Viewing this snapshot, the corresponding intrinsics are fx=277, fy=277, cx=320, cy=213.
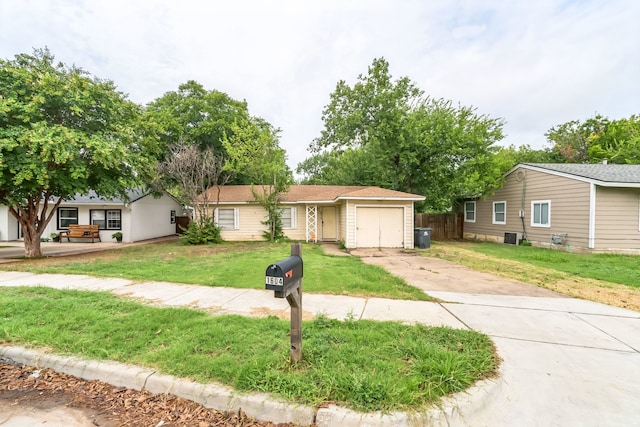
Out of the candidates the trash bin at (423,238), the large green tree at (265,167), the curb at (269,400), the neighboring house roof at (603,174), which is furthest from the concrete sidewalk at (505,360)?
the large green tree at (265,167)

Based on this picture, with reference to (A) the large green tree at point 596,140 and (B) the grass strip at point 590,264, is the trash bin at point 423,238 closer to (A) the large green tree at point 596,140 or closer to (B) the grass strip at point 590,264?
Answer: (B) the grass strip at point 590,264

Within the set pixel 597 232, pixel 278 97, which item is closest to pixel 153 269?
pixel 278 97

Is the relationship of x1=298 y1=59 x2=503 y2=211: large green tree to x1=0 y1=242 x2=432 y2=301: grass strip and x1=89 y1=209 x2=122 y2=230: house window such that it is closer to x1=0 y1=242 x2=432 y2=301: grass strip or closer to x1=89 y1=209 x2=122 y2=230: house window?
x1=0 y1=242 x2=432 y2=301: grass strip

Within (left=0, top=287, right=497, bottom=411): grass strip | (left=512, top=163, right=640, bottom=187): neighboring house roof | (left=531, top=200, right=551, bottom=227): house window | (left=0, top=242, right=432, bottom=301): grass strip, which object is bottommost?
(left=0, top=242, right=432, bottom=301): grass strip

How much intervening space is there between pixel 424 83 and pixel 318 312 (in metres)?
17.1

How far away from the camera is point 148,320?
3.62 metres

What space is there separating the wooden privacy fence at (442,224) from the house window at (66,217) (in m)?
20.4

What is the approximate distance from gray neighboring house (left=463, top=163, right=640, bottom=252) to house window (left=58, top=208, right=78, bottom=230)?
24.3 meters

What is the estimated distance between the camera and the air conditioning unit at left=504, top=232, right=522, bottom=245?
1403 cm

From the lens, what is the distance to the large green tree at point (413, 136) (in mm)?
15219

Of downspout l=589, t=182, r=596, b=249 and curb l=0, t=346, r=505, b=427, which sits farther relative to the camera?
downspout l=589, t=182, r=596, b=249

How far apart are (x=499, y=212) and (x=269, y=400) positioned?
56.5 ft

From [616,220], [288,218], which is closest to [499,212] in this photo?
[616,220]

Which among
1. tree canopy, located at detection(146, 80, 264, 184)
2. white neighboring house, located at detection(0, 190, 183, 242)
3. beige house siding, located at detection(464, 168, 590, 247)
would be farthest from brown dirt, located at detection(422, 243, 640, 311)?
white neighboring house, located at detection(0, 190, 183, 242)
